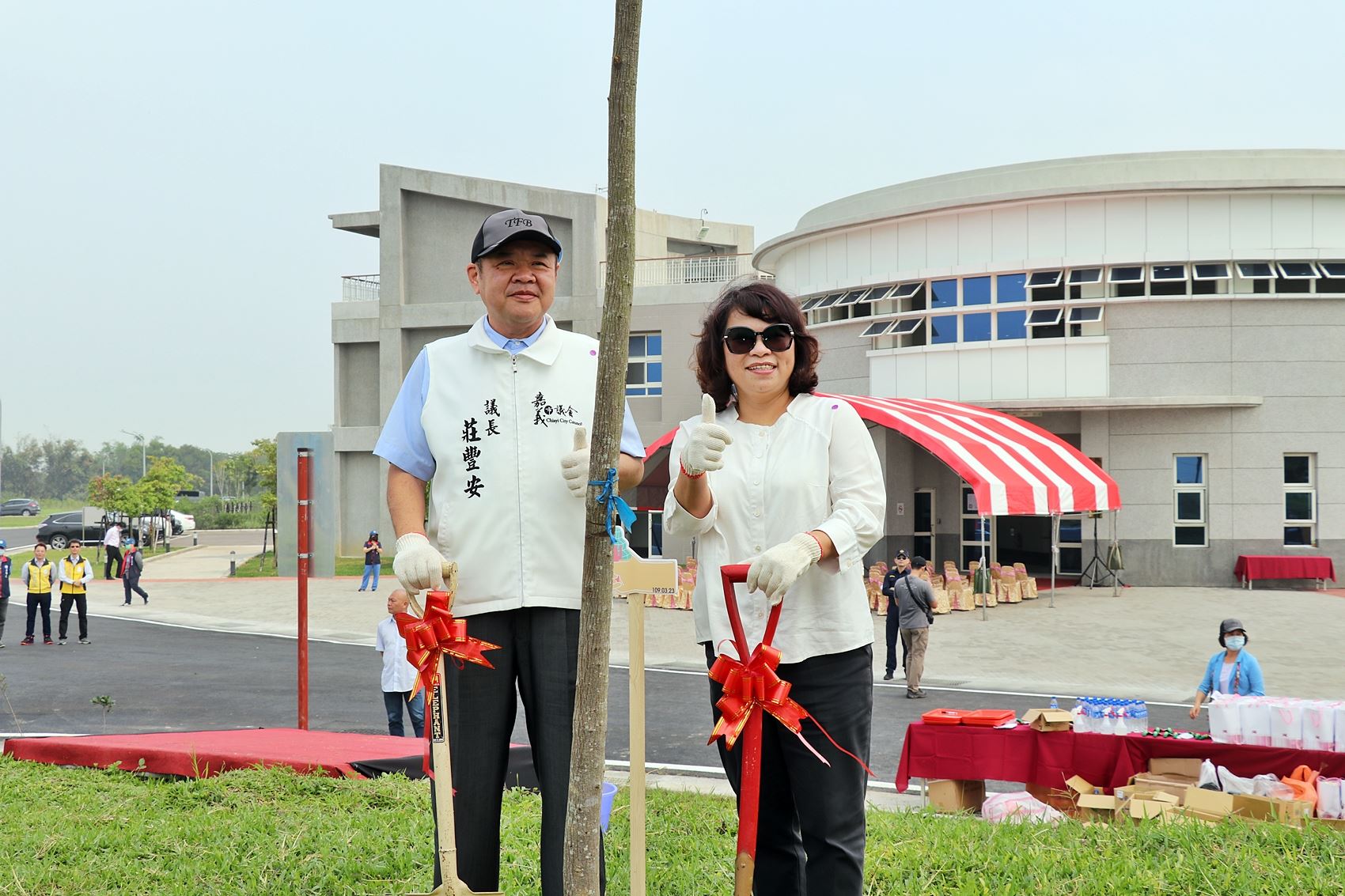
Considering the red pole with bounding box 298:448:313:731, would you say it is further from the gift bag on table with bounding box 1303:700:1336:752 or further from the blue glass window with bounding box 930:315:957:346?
the blue glass window with bounding box 930:315:957:346

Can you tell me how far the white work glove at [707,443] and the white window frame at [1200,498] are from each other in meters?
23.3

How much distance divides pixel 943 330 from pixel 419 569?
2282 cm

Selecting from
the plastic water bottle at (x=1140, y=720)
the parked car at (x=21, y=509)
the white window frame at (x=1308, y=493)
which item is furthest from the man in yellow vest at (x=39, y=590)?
the parked car at (x=21, y=509)

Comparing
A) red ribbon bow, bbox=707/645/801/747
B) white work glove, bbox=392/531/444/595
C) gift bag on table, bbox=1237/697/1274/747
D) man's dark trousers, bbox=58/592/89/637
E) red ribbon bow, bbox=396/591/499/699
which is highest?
white work glove, bbox=392/531/444/595

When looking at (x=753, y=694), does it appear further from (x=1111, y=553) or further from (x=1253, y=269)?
(x=1253, y=269)

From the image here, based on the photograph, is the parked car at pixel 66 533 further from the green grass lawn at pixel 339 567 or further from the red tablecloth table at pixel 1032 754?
the red tablecloth table at pixel 1032 754

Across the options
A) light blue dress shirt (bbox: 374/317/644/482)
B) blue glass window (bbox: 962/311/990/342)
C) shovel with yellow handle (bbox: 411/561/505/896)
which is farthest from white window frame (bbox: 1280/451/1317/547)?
shovel with yellow handle (bbox: 411/561/505/896)

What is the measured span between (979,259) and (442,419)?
74.1ft

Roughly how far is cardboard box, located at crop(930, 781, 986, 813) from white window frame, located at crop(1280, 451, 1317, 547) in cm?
1904

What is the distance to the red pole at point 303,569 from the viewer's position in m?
8.23

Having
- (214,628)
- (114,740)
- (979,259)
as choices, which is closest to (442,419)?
(114,740)

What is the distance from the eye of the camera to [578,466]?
285 cm

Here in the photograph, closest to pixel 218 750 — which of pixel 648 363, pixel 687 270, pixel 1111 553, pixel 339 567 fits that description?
pixel 1111 553

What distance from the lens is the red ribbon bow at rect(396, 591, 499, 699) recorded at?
2.74 metres
